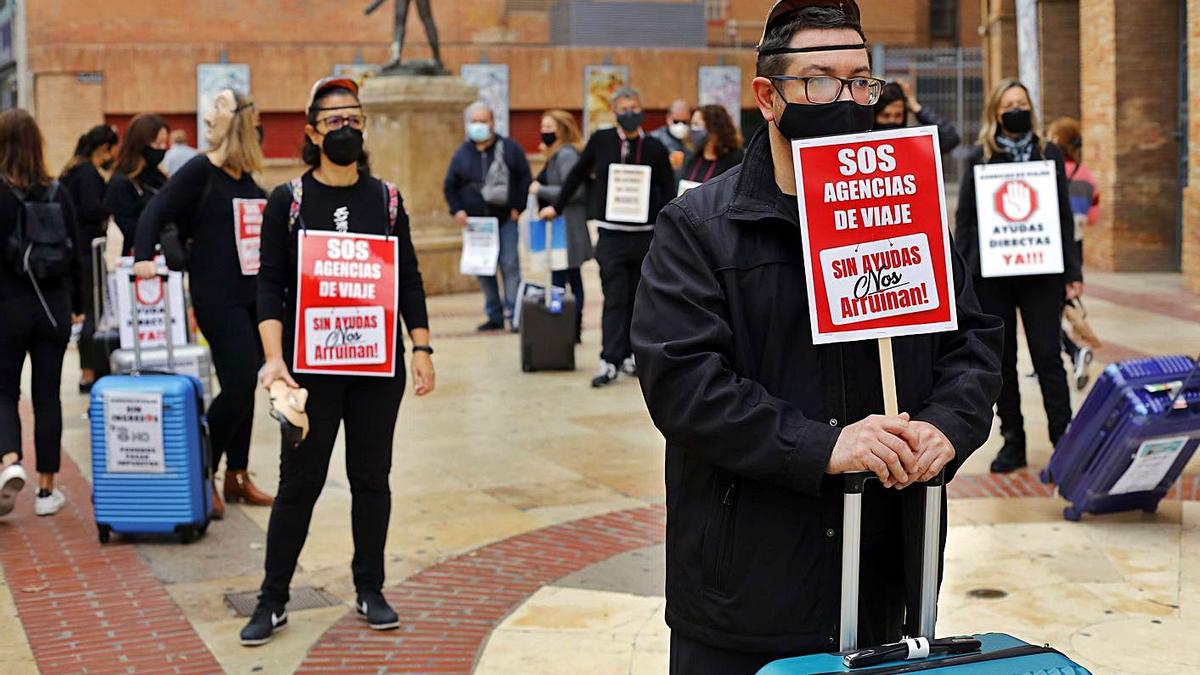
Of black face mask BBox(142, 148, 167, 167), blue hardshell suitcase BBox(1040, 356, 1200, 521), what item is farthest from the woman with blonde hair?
blue hardshell suitcase BBox(1040, 356, 1200, 521)

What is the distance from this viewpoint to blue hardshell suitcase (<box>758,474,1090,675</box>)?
2777 millimetres

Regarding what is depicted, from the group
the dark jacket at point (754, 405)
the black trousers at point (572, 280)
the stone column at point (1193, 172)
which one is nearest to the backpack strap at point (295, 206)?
the dark jacket at point (754, 405)

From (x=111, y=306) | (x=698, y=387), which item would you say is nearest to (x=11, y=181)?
(x=111, y=306)

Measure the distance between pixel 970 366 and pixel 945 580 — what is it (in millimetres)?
3276

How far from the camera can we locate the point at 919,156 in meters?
3.14

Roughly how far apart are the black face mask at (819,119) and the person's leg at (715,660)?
1009 millimetres

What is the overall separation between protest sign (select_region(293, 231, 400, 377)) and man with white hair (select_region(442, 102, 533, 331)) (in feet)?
27.5

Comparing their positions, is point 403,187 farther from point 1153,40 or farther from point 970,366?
point 970,366

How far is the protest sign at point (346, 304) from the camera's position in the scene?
18.9 ft

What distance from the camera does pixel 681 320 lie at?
3.03m

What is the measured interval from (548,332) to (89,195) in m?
3.52

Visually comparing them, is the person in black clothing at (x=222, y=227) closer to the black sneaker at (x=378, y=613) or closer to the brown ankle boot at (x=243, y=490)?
the brown ankle boot at (x=243, y=490)

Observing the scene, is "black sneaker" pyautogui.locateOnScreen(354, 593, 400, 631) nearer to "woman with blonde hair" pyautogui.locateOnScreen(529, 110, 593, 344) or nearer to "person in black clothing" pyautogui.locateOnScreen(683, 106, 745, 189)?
"person in black clothing" pyautogui.locateOnScreen(683, 106, 745, 189)

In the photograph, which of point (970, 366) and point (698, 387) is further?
point (970, 366)
